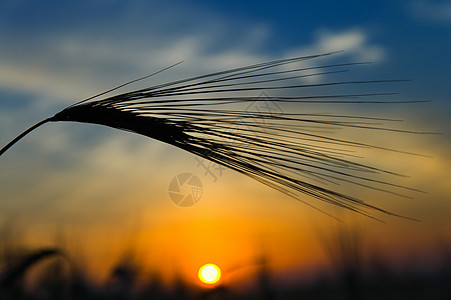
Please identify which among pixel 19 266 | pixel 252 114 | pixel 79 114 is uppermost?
pixel 79 114

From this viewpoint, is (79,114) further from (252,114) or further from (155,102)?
(252,114)

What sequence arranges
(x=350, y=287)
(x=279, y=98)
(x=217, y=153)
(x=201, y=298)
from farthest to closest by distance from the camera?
(x=350, y=287), (x=201, y=298), (x=217, y=153), (x=279, y=98)

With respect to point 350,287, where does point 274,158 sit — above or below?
above

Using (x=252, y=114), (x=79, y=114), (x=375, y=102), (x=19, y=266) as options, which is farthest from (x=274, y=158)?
(x=19, y=266)

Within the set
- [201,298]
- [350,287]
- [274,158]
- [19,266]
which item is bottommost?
[350,287]

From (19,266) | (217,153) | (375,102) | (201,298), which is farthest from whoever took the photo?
(201,298)

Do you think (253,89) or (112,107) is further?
(112,107)

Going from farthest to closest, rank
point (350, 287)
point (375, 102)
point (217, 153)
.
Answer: point (350, 287)
point (217, 153)
point (375, 102)

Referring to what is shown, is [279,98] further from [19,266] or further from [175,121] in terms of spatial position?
[19,266]

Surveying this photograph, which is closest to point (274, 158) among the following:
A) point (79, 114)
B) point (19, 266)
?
point (79, 114)
